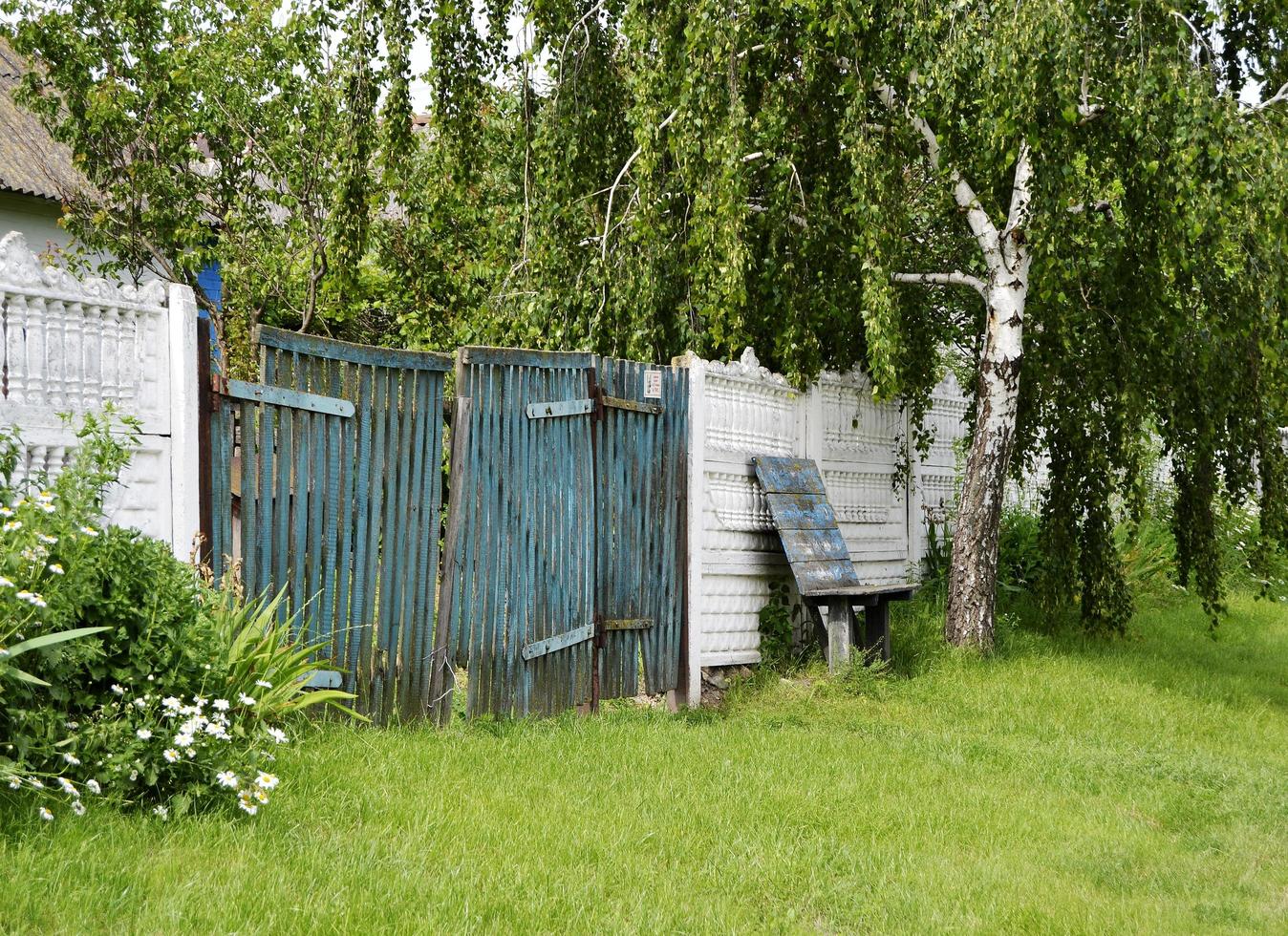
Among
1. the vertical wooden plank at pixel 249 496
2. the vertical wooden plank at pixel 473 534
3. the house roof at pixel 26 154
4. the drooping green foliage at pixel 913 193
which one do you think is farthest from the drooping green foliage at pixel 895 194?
the house roof at pixel 26 154

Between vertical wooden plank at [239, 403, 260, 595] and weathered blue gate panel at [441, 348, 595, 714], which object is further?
weathered blue gate panel at [441, 348, 595, 714]

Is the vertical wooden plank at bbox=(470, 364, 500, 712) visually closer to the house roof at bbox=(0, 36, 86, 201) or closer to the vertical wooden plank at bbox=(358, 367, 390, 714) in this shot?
the vertical wooden plank at bbox=(358, 367, 390, 714)

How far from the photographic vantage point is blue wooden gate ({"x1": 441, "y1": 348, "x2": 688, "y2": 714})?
6262 mm

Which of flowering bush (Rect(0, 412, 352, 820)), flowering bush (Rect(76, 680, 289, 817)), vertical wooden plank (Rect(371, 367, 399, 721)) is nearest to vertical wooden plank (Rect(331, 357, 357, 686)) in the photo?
vertical wooden plank (Rect(371, 367, 399, 721))

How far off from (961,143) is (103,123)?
355 inches

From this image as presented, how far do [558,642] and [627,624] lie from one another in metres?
0.62

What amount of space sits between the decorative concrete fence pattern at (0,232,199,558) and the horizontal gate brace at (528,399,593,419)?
1973 mm

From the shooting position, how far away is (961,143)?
29.5 feet

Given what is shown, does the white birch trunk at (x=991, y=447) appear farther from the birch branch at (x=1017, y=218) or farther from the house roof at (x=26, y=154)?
the house roof at (x=26, y=154)

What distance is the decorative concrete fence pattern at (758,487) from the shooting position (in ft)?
25.7

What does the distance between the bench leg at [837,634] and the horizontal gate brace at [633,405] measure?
1769 mm

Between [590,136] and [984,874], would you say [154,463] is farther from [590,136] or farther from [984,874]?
[590,136]

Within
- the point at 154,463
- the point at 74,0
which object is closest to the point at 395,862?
the point at 154,463

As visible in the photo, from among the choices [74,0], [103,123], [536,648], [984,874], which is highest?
[74,0]
